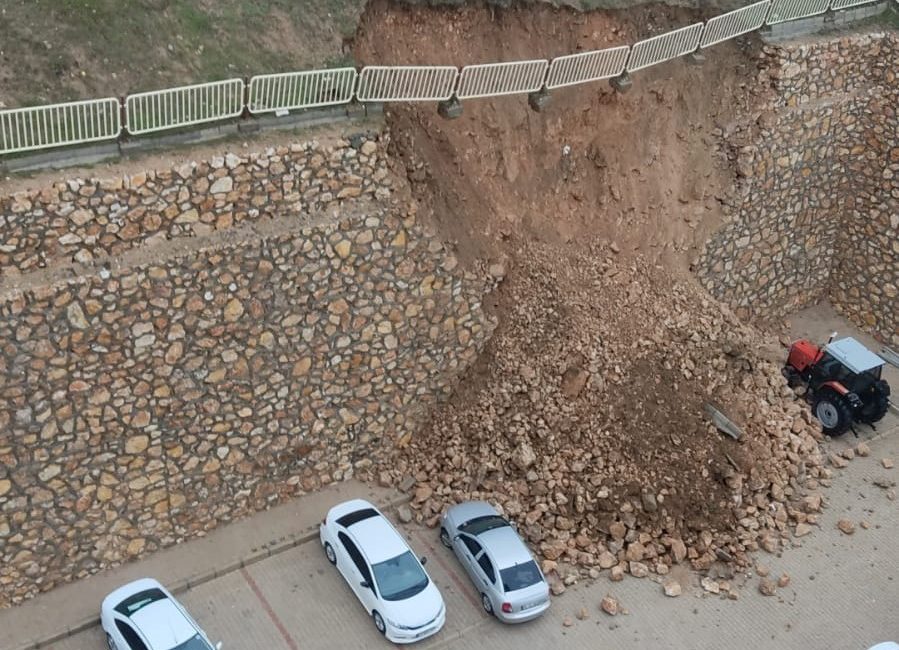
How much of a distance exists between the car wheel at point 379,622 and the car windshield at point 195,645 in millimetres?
2580

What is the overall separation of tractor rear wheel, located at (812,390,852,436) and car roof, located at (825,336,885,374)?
0.67 metres

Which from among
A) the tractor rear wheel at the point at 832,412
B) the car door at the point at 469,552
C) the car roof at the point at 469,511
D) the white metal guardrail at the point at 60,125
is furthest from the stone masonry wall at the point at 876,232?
the white metal guardrail at the point at 60,125

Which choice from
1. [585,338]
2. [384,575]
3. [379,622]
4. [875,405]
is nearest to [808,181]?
[875,405]

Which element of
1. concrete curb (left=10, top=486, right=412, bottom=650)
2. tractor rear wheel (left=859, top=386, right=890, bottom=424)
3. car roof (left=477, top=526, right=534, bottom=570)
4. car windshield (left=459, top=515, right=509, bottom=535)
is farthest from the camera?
tractor rear wheel (left=859, top=386, right=890, bottom=424)

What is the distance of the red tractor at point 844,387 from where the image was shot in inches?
767

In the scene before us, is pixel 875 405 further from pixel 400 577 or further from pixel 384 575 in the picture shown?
pixel 384 575

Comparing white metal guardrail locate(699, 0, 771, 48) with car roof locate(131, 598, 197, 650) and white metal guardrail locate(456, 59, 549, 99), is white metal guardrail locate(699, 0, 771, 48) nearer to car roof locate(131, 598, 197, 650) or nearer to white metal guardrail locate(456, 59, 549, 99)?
white metal guardrail locate(456, 59, 549, 99)

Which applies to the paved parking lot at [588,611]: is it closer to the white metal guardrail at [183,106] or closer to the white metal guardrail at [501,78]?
the white metal guardrail at [183,106]

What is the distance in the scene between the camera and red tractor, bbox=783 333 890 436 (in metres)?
19.5

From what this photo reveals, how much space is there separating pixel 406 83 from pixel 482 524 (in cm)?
735

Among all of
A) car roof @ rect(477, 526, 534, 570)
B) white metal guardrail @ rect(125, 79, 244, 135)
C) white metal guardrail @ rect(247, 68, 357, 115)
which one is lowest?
car roof @ rect(477, 526, 534, 570)

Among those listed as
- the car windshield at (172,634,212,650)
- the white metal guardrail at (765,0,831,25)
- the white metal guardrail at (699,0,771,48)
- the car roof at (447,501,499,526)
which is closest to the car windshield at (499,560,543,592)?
the car roof at (447,501,499,526)

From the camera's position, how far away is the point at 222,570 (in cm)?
1609

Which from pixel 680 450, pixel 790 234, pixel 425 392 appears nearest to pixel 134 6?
pixel 425 392
